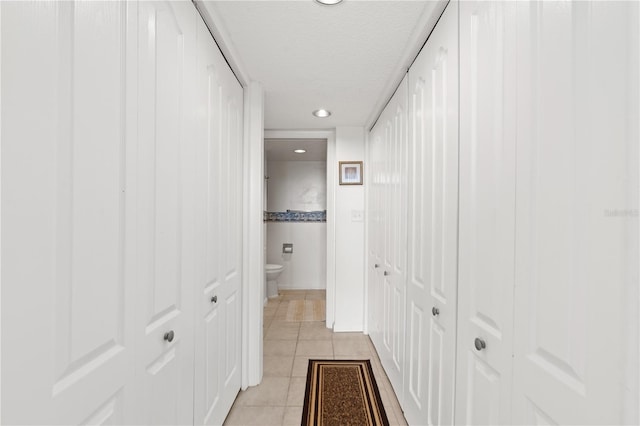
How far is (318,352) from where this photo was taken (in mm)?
2980

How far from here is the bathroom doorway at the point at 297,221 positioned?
5.53 meters

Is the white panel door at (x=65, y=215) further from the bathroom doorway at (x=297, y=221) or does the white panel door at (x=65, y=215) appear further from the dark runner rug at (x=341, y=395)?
the bathroom doorway at (x=297, y=221)

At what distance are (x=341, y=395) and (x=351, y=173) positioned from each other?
2.13 m

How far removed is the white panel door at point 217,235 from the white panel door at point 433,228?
3.62ft

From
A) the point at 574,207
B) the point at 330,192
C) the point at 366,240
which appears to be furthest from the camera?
the point at 330,192

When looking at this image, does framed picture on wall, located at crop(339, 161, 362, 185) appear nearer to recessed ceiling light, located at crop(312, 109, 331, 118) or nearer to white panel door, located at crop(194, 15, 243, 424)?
recessed ceiling light, located at crop(312, 109, 331, 118)

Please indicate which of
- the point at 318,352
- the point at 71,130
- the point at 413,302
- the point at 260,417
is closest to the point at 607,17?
the point at 71,130

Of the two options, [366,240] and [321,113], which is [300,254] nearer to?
[366,240]

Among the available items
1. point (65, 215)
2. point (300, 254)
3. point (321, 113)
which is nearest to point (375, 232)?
point (321, 113)

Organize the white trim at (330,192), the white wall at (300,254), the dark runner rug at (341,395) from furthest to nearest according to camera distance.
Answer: the white wall at (300,254) → the white trim at (330,192) → the dark runner rug at (341,395)

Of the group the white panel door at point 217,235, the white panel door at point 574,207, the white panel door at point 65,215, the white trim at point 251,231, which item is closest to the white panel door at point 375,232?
the white trim at point 251,231

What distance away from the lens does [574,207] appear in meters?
0.68

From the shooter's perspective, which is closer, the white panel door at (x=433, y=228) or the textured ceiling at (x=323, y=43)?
the white panel door at (x=433, y=228)

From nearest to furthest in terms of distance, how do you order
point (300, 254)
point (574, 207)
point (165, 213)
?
point (574, 207), point (165, 213), point (300, 254)
